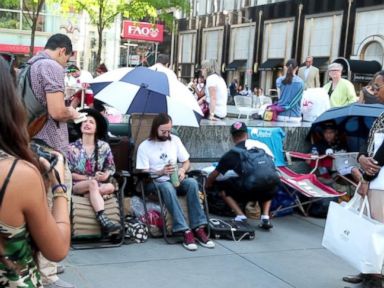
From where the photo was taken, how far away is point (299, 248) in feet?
18.5

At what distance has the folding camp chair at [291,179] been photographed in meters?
6.72

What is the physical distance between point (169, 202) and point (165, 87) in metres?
1.28

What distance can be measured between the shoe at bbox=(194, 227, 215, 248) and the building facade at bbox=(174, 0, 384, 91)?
2062 centimetres

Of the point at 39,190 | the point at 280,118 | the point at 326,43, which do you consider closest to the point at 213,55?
the point at 326,43

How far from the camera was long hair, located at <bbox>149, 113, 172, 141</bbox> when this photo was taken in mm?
5941

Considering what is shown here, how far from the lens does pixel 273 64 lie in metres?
34.5

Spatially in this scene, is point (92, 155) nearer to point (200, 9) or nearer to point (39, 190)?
point (39, 190)

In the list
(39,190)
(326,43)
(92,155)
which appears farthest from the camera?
(326,43)

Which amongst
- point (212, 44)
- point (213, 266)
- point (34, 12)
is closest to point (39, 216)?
point (213, 266)

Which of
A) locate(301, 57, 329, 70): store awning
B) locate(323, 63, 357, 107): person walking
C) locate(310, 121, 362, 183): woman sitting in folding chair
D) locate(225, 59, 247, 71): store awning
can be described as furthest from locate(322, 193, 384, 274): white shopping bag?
locate(225, 59, 247, 71): store awning

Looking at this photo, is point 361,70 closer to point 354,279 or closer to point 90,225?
point 354,279

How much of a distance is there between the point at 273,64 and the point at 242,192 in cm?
2925

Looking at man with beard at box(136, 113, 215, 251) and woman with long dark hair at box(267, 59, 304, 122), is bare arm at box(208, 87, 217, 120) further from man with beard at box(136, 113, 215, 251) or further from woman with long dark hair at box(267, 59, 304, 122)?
man with beard at box(136, 113, 215, 251)

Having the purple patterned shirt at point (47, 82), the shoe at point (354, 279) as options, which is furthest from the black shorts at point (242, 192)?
the purple patterned shirt at point (47, 82)
